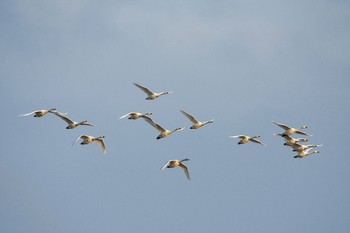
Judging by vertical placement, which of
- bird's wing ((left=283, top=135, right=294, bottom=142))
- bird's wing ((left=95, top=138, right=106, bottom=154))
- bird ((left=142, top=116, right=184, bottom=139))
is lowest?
bird's wing ((left=95, top=138, right=106, bottom=154))

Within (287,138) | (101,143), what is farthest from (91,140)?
(287,138)

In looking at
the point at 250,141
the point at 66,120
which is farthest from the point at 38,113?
the point at 250,141

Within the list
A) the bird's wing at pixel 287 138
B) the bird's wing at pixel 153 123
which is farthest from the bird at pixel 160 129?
the bird's wing at pixel 287 138

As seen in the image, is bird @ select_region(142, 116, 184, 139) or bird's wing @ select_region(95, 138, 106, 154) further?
bird's wing @ select_region(95, 138, 106, 154)

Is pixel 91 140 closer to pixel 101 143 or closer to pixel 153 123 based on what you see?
pixel 101 143

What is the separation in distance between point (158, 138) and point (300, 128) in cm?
1578

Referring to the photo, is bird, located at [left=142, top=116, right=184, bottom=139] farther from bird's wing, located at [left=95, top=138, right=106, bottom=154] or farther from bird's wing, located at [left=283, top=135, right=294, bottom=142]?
bird's wing, located at [left=283, top=135, right=294, bottom=142]

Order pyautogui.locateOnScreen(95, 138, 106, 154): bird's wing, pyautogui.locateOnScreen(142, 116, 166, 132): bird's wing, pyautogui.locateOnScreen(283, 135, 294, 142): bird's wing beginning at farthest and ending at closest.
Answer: pyautogui.locateOnScreen(283, 135, 294, 142): bird's wing, pyautogui.locateOnScreen(95, 138, 106, 154): bird's wing, pyautogui.locateOnScreen(142, 116, 166, 132): bird's wing

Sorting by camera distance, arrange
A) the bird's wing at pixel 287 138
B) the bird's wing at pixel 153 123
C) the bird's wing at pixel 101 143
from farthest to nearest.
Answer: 1. the bird's wing at pixel 287 138
2. the bird's wing at pixel 101 143
3. the bird's wing at pixel 153 123

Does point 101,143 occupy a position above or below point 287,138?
below

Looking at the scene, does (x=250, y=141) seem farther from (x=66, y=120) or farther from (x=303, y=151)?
(x=66, y=120)

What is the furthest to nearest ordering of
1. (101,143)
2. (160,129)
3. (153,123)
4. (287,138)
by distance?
(287,138), (101,143), (160,129), (153,123)

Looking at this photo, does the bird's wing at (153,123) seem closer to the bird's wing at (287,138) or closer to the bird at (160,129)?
the bird at (160,129)

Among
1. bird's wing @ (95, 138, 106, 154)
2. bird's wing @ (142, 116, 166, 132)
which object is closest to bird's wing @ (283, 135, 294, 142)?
bird's wing @ (142, 116, 166, 132)
